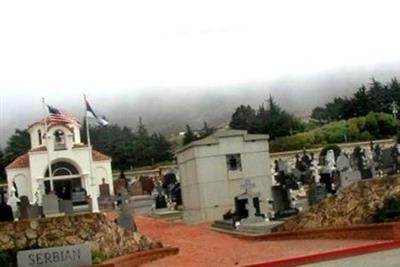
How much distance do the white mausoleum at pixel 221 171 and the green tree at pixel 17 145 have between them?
79.8 metres

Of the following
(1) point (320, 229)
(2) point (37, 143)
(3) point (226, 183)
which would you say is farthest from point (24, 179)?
(1) point (320, 229)

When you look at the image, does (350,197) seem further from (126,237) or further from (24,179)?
(24,179)

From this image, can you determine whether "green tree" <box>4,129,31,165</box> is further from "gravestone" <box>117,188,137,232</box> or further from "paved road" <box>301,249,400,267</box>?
"paved road" <box>301,249,400,267</box>

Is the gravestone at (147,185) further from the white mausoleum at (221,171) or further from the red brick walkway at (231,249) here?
the red brick walkway at (231,249)

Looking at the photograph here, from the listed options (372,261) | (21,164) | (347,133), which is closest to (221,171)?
(372,261)

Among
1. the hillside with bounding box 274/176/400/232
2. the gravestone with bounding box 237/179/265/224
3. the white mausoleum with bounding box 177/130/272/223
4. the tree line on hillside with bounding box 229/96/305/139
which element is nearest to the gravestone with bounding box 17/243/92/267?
the hillside with bounding box 274/176/400/232

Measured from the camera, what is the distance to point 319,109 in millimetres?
139750

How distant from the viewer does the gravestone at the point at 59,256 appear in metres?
11.4

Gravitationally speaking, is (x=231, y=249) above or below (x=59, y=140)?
below

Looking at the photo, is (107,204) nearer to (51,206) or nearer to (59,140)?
(59,140)

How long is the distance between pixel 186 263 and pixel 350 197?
14.9 feet

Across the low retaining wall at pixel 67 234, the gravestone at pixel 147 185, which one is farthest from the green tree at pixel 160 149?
the low retaining wall at pixel 67 234

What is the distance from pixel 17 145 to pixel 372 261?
98692 mm

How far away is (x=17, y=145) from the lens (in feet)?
340
